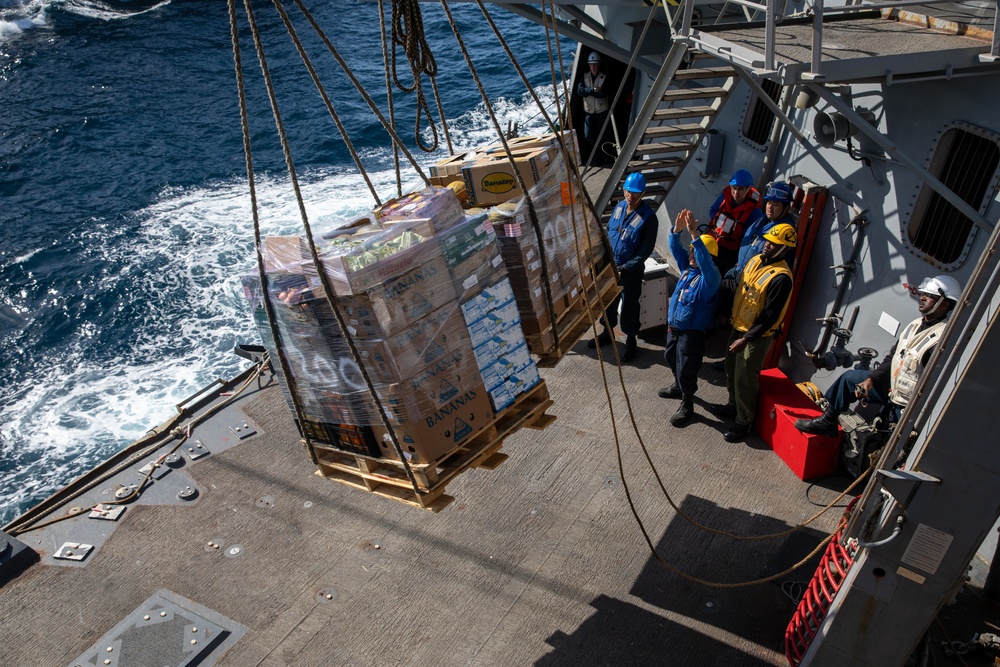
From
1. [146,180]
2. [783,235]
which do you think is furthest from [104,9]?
[783,235]

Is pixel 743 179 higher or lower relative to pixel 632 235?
higher

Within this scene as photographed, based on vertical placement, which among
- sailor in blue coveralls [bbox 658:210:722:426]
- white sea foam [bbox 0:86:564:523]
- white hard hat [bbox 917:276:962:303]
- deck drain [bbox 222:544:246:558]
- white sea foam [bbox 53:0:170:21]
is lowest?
white sea foam [bbox 0:86:564:523]

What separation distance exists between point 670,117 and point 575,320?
345 cm

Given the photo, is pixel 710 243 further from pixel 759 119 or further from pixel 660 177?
pixel 759 119

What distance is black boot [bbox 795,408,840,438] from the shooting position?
6.41 m

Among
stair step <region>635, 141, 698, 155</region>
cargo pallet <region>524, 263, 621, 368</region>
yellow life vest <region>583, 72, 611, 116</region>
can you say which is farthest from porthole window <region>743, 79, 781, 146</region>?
yellow life vest <region>583, 72, 611, 116</region>

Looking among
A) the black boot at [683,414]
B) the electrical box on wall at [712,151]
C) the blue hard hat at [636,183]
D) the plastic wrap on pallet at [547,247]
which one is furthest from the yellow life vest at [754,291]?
the electrical box on wall at [712,151]

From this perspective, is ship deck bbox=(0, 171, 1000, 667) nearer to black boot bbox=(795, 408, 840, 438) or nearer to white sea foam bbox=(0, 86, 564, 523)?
black boot bbox=(795, 408, 840, 438)

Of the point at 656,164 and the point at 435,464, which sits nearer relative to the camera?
the point at 435,464

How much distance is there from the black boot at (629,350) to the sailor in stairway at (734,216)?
1337 mm

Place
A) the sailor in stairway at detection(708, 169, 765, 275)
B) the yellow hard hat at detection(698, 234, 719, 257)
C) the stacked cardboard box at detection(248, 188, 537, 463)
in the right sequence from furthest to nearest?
the sailor in stairway at detection(708, 169, 765, 275), the yellow hard hat at detection(698, 234, 719, 257), the stacked cardboard box at detection(248, 188, 537, 463)

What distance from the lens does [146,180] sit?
2022 centimetres

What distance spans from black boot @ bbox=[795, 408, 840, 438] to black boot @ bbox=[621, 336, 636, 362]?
2.44 m

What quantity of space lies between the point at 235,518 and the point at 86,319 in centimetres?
1055
